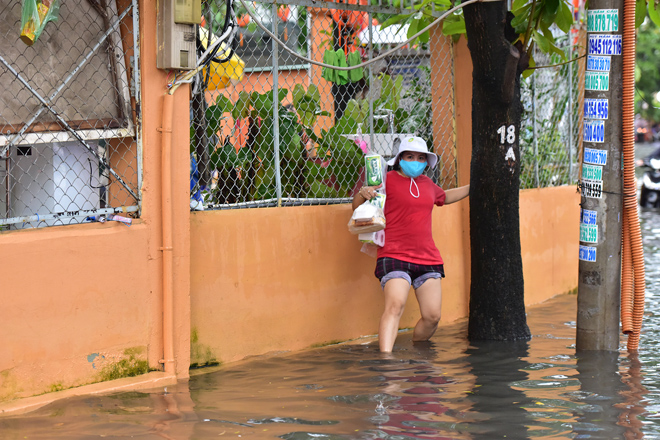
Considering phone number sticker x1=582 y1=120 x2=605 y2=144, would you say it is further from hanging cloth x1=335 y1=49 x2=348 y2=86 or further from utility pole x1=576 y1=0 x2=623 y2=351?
hanging cloth x1=335 y1=49 x2=348 y2=86

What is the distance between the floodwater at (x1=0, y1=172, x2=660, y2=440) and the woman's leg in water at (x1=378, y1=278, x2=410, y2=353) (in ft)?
0.40

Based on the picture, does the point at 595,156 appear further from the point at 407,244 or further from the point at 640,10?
the point at 407,244

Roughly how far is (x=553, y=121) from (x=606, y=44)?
3612mm

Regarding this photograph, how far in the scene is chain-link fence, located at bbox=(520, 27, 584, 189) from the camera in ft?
28.1

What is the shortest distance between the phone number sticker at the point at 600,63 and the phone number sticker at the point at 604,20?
0.18 metres

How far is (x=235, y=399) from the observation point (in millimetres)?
4766

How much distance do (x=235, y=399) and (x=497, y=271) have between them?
2463 millimetres

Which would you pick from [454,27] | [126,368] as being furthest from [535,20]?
[126,368]

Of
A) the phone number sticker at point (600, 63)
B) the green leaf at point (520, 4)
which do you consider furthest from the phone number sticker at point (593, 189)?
the green leaf at point (520, 4)

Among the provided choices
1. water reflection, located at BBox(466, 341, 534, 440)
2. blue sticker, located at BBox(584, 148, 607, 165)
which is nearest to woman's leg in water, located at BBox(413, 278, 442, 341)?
water reflection, located at BBox(466, 341, 534, 440)

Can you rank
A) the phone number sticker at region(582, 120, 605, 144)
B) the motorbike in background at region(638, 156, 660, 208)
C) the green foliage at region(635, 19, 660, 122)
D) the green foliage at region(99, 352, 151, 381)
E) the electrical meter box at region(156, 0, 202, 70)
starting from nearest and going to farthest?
1. the green foliage at region(99, 352, 151, 381)
2. the electrical meter box at region(156, 0, 202, 70)
3. the phone number sticker at region(582, 120, 605, 144)
4. the motorbike in background at region(638, 156, 660, 208)
5. the green foliage at region(635, 19, 660, 122)

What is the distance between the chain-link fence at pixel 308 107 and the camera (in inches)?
233

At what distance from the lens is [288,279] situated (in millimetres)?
6016

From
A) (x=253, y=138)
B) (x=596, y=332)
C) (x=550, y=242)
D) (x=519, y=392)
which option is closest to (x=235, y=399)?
(x=519, y=392)
